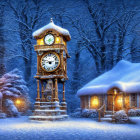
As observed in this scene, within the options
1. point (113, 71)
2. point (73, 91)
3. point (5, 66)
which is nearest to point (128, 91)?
point (113, 71)

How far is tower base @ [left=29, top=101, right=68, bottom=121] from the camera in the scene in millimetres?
13098

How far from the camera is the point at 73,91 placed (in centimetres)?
2164

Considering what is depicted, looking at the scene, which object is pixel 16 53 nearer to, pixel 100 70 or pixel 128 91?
pixel 100 70

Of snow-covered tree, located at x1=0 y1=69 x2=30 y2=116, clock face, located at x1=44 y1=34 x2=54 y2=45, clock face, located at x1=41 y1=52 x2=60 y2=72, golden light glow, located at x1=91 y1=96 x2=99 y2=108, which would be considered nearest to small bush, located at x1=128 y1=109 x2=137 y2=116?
golden light glow, located at x1=91 y1=96 x2=99 y2=108

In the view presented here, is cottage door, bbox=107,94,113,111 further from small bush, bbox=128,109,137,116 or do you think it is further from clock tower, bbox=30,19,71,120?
clock tower, bbox=30,19,71,120

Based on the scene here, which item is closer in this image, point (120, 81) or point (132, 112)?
point (132, 112)

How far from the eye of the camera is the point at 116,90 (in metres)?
14.4

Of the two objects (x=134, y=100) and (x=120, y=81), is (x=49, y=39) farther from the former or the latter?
(x=134, y=100)

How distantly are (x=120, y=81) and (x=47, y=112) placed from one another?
18.1 feet

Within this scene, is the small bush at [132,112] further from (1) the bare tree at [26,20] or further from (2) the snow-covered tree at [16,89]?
(1) the bare tree at [26,20]

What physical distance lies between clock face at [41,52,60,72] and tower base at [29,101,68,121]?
2.11m

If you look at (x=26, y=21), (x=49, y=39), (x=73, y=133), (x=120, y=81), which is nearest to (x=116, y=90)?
(x=120, y=81)

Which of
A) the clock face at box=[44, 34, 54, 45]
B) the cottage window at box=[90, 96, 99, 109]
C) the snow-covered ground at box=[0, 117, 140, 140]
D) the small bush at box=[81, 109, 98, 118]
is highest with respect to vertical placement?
the clock face at box=[44, 34, 54, 45]

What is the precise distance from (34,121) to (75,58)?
10.7 metres
